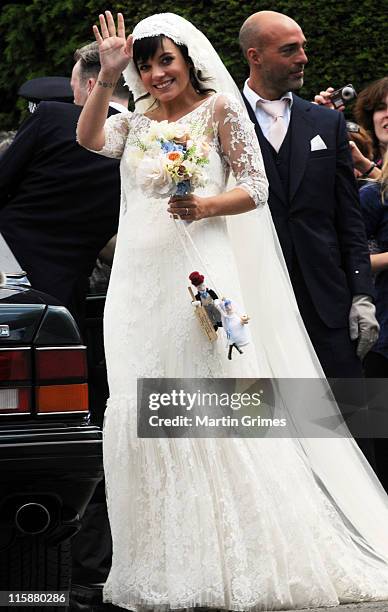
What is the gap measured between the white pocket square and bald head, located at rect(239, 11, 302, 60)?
0.47m

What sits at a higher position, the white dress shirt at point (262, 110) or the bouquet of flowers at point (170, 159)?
the white dress shirt at point (262, 110)

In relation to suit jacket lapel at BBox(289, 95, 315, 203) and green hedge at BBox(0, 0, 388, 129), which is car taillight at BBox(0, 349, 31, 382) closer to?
suit jacket lapel at BBox(289, 95, 315, 203)

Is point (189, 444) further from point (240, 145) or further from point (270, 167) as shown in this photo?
point (270, 167)

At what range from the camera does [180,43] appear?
18.6ft

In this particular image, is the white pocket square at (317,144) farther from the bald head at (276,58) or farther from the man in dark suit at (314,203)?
the bald head at (276,58)

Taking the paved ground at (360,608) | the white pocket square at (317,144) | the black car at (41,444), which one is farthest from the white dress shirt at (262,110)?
the paved ground at (360,608)

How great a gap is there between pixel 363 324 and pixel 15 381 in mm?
2171

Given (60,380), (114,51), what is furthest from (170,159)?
(60,380)

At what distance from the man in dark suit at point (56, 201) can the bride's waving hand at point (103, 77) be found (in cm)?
74

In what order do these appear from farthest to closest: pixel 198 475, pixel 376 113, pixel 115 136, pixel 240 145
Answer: pixel 376 113, pixel 115 136, pixel 240 145, pixel 198 475

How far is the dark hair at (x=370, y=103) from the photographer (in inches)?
291

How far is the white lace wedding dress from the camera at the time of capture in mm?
5430

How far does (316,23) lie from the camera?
1176 cm

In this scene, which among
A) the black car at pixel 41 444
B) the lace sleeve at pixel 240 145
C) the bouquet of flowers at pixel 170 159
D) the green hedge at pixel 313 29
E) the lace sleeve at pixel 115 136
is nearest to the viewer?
the black car at pixel 41 444
